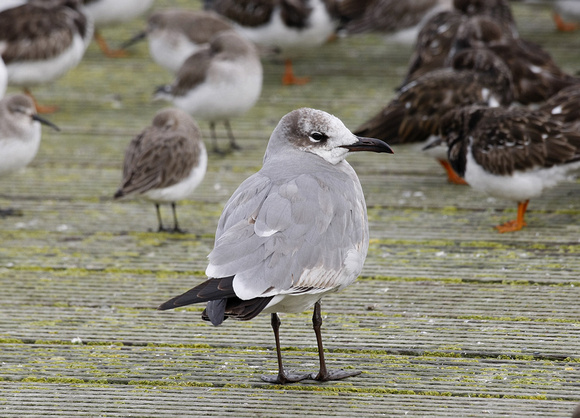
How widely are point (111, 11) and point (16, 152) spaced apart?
11.6 feet

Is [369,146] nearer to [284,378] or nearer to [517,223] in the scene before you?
[284,378]

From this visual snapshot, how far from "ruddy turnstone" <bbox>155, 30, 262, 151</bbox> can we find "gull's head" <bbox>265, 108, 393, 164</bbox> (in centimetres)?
293

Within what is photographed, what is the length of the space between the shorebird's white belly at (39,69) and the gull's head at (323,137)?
14.6ft

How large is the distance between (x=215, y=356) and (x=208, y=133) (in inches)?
152

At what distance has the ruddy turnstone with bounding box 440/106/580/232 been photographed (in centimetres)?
508

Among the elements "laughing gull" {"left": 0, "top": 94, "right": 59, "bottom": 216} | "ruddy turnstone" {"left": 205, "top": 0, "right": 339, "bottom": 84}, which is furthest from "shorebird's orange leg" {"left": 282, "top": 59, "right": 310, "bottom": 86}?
"laughing gull" {"left": 0, "top": 94, "right": 59, "bottom": 216}

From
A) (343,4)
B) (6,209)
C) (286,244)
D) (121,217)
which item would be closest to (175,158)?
Result: (121,217)

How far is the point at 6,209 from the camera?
5738 millimetres

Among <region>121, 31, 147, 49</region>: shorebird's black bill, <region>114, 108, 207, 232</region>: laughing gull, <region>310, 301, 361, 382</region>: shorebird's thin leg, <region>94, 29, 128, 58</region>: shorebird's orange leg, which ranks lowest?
<region>94, 29, 128, 58</region>: shorebird's orange leg

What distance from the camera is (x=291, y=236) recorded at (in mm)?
3385

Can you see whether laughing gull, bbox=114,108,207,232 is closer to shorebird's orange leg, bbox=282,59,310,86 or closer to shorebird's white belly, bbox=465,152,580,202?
shorebird's white belly, bbox=465,152,580,202

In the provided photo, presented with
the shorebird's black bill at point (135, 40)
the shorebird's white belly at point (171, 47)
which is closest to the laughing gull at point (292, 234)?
the shorebird's white belly at point (171, 47)

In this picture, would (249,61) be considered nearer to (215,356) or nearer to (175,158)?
(175,158)

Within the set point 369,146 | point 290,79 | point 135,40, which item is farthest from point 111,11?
point 369,146
